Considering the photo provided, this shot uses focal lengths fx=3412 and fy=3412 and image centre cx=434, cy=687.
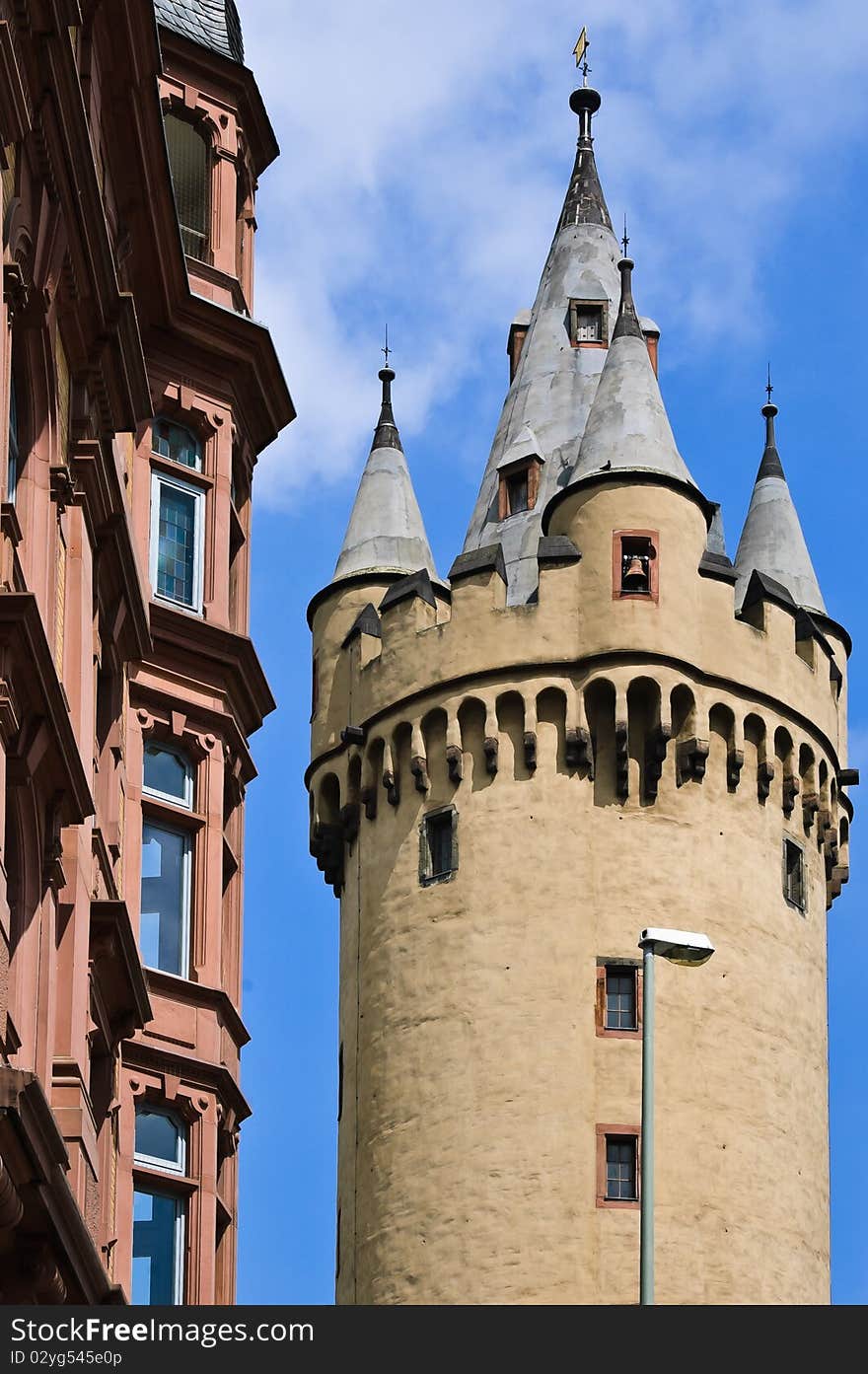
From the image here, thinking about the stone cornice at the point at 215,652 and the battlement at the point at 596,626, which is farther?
the battlement at the point at 596,626

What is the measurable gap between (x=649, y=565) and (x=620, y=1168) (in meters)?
9.87

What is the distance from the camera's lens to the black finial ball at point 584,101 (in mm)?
68375

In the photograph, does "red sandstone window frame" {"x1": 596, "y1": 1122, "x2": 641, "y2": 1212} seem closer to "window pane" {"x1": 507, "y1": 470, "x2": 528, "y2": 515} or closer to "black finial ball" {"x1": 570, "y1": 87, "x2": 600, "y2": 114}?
"window pane" {"x1": 507, "y1": 470, "x2": 528, "y2": 515}

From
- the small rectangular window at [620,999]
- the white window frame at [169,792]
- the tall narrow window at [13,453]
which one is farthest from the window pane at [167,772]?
the small rectangular window at [620,999]

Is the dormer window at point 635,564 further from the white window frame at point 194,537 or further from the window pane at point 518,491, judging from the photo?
the white window frame at point 194,537

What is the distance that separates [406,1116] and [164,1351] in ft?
120

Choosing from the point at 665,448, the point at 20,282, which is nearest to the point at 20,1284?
the point at 20,282

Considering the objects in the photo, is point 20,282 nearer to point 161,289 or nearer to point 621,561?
point 161,289

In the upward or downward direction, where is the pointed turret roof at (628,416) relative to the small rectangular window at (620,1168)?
upward

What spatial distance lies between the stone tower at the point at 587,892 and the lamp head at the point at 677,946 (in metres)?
22.7

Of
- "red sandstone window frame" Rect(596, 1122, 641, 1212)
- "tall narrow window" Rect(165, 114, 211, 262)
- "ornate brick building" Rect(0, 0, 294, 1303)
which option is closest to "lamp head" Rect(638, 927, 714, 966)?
"ornate brick building" Rect(0, 0, 294, 1303)

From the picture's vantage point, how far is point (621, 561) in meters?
55.7

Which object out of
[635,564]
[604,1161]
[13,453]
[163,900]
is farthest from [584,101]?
[13,453]

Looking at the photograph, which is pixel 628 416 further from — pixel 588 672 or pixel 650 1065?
pixel 650 1065
